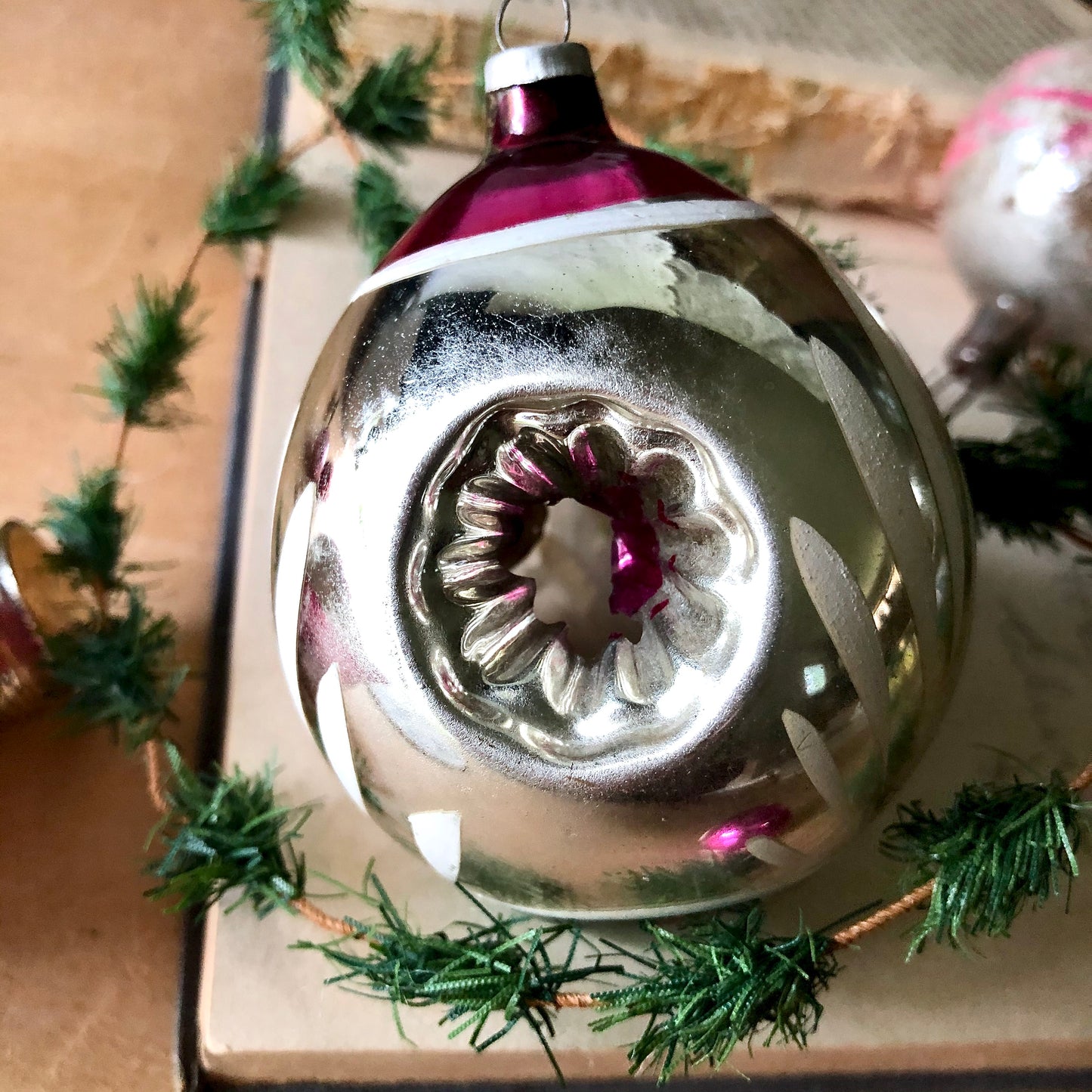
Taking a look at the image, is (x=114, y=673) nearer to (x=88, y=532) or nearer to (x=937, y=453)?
(x=88, y=532)

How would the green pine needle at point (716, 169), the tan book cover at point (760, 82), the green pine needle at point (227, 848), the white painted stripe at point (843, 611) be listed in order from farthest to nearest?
the tan book cover at point (760, 82) → the green pine needle at point (716, 169) → the green pine needle at point (227, 848) → the white painted stripe at point (843, 611)

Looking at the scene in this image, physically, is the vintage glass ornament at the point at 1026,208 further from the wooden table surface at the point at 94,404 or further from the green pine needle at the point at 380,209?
the wooden table surface at the point at 94,404

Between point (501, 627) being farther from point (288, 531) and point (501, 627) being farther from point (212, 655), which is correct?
point (212, 655)

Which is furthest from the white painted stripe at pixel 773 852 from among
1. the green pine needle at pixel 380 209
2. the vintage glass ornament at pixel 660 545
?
the green pine needle at pixel 380 209

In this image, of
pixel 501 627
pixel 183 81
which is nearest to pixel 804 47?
pixel 183 81

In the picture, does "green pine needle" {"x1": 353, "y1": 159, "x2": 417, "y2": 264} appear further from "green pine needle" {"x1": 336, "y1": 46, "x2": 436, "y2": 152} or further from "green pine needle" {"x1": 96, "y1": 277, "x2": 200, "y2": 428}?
"green pine needle" {"x1": 96, "y1": 277, "x2": 200, "y2": 428}

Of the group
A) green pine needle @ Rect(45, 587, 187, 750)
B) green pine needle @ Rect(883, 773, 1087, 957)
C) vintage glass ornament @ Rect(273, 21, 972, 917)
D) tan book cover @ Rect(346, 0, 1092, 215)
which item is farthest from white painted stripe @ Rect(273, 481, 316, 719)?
tan book cover @ Rect(346, 0, 1092, 215)

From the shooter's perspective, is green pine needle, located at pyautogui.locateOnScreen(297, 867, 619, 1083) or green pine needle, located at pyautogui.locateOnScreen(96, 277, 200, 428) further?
green pine needle, located at pyautogui.locateOnScreen(96, 277, 200, 428)
